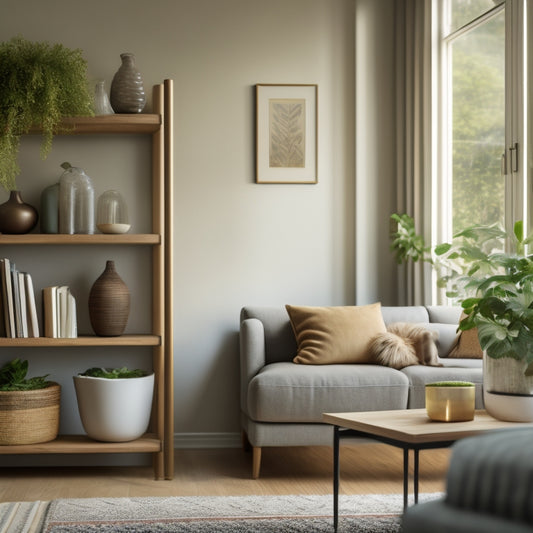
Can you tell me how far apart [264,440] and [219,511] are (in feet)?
1.94

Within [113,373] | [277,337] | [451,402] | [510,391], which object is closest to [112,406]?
[113,373]

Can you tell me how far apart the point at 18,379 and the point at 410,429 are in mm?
2123

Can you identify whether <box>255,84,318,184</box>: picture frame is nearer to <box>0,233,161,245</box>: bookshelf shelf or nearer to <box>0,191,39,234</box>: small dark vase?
<box>0,233,161,245</box>: bookshelf shelf


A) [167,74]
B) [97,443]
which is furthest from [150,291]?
[167,74]

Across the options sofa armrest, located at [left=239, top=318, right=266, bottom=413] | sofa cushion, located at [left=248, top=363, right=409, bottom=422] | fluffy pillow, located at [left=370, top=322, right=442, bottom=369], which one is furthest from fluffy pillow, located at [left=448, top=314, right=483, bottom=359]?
sofa armrest, located at [left=239, top=318, right=266, bottom=413]

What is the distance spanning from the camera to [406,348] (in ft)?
12.3

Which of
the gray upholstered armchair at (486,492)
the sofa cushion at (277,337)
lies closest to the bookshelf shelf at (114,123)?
the sofa cushion at (277,337)

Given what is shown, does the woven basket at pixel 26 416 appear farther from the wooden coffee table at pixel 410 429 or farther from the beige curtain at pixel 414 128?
the beige curtain at pixel 414 128

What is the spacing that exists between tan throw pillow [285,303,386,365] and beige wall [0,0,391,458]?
47 centimetres

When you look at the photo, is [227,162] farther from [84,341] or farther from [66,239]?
[84,341]

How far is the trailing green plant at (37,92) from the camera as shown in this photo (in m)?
3.51

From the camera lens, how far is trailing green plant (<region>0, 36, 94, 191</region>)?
3.51m

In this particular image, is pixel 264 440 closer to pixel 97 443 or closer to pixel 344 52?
pixel 97 443

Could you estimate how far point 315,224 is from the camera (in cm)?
438
